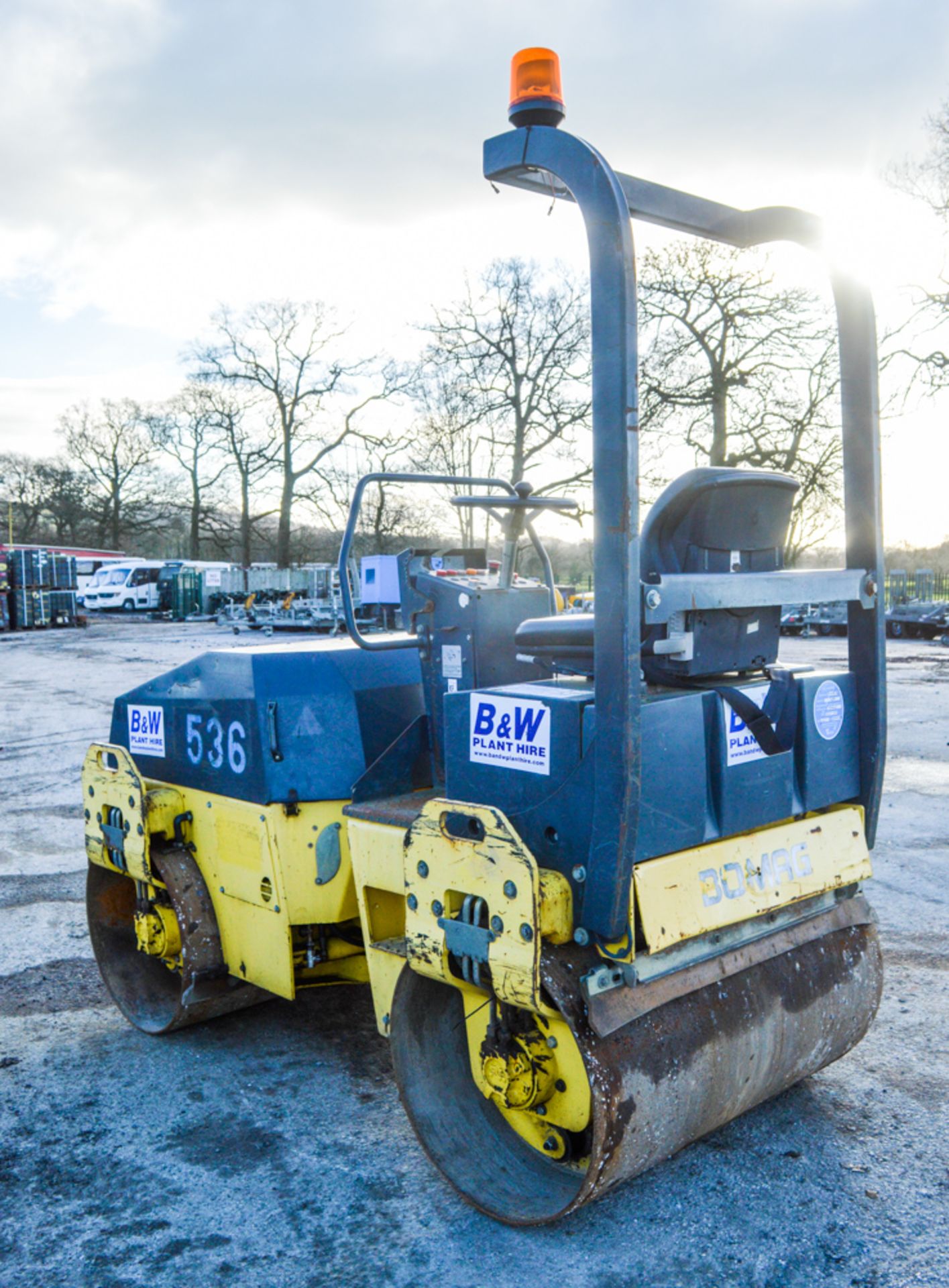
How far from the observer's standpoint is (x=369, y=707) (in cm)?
338

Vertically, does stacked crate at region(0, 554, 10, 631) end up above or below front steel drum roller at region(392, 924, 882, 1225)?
above

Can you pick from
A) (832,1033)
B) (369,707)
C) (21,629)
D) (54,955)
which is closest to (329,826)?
(369,707)

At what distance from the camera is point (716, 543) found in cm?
262

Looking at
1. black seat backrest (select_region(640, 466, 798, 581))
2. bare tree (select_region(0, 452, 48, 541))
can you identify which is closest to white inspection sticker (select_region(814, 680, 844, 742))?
black seat backrest (select_region(640, 466, 798, 581))

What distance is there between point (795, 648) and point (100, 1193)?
59.9 feet

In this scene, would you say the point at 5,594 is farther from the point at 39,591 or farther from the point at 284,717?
the point at 284,717

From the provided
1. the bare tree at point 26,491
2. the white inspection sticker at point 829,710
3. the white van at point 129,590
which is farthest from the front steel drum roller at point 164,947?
the bare tree at point 26,491

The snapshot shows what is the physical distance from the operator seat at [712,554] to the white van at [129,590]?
3761cm

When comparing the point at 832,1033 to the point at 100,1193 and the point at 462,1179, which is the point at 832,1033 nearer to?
the point at 462,1179

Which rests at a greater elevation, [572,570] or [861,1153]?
[572,570]

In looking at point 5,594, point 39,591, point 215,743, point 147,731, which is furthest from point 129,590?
point 215,743

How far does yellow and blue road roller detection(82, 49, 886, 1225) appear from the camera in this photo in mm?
→ 2256

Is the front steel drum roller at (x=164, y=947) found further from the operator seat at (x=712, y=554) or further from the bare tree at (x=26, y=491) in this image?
the bare tree at (x=26, y=491)

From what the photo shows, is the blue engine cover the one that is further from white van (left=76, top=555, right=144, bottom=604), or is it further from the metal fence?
white van (left=76, top=555, right=144, bottom=604)
